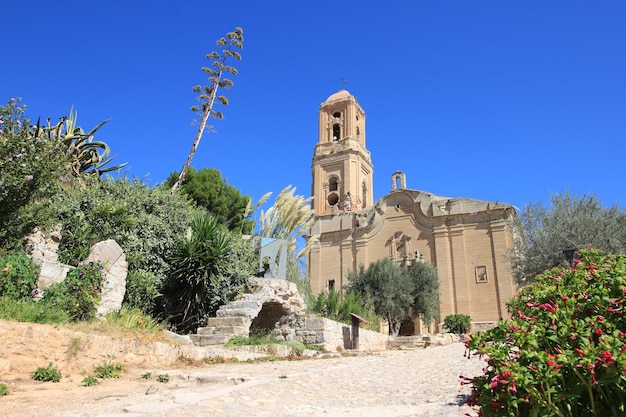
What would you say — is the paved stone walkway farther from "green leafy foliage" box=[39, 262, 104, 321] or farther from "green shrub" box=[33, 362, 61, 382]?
"green leafy foliage" box=[39, 262, 104, 321]

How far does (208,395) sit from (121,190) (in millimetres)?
8348

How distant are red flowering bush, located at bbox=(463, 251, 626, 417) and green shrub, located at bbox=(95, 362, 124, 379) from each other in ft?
16.0

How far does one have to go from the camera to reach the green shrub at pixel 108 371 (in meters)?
5.51

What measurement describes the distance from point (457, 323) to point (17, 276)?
2598 cm

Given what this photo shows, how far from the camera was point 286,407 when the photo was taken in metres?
4.13

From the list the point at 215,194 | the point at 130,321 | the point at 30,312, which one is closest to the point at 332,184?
the point at 215,194

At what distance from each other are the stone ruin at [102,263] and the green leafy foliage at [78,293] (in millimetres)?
255

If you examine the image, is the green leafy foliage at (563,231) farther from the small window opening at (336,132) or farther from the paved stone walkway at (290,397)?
the small window opening at (336,132)

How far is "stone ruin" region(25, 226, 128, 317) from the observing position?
6965 millimetres

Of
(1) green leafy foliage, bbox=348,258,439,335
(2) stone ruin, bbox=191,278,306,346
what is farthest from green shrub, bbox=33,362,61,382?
(1) green leafy foliage, bbox=348,258,439,335

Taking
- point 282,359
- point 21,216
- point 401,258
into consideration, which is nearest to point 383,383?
point 282,359

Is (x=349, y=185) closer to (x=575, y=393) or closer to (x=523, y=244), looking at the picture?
(x=523, y=244)

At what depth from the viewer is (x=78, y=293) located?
22.0 feet

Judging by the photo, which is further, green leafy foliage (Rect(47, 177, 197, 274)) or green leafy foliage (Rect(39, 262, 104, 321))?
green leafy foliage (Rect(47, 177, 197, 274))
